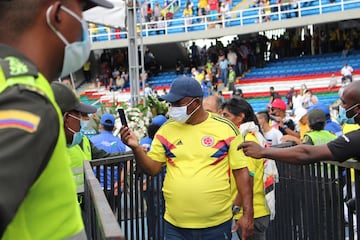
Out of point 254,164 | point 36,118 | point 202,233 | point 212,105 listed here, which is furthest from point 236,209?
point 36,118

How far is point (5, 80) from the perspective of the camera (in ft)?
4.42

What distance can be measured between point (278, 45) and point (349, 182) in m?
24.5

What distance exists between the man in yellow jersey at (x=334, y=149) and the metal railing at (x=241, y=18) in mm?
20137

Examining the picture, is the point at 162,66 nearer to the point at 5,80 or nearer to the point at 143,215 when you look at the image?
the point at 143,215

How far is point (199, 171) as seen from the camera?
4.03m

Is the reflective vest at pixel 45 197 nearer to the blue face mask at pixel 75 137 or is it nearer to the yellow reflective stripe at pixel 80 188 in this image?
the blue face mask at pixel 75 137

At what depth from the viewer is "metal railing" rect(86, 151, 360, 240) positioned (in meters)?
3.96

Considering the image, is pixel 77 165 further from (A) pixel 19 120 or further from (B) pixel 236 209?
(A) pixel 19 120

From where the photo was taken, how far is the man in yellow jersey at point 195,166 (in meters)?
4.00

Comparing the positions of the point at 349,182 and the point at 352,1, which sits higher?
→ the point at 352,1

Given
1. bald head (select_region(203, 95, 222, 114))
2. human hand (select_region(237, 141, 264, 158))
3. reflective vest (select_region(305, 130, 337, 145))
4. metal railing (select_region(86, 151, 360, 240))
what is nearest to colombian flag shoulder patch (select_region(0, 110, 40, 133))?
metal railing (select_region(86, 151, 360, 240))

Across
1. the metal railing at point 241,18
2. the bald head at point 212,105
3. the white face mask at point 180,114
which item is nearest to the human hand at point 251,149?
the white face mask at point 180,114

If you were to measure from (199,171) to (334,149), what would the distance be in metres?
1.02

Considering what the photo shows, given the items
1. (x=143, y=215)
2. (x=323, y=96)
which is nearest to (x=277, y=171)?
(x=143, y=215)
